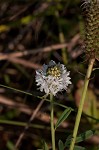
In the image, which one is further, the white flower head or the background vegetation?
the background vegetation

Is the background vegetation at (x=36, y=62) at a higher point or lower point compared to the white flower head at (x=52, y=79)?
higher

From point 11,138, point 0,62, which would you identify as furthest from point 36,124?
point 0,62

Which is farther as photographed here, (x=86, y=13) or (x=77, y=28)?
(x=77, y=28)

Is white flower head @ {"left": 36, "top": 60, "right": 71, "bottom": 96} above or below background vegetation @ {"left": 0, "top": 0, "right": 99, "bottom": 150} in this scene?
below

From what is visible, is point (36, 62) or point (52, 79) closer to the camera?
point (52, 79)

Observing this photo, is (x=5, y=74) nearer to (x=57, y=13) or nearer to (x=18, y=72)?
(x=18, y=72)

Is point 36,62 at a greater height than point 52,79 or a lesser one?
greater

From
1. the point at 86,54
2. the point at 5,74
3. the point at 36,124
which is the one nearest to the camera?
the point at 86,54

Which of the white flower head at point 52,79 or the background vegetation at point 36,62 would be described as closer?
the white flower head at point 52,79
